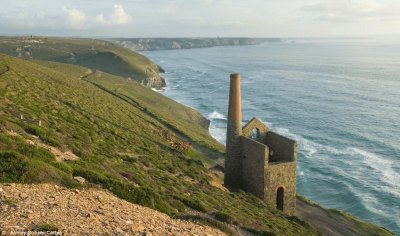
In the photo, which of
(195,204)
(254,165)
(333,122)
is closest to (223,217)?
(195,204)

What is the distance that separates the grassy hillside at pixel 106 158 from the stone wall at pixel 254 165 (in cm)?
179

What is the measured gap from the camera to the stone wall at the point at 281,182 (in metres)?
31.2

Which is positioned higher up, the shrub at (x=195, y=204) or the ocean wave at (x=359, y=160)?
the shrub at (x=195, y=204)

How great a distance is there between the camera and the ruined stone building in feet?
102

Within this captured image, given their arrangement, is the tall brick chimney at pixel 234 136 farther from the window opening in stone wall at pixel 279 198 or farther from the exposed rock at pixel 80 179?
the exposed rock at pixel 80 179

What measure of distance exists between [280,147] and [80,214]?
23565mm

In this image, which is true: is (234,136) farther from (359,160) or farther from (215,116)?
(215,116)

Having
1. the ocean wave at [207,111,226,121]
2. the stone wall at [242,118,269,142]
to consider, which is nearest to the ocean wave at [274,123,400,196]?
the ocean wave at [207,111,226,121]

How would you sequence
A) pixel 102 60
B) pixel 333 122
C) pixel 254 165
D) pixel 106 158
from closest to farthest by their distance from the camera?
pixel 106 158, pixel 254 165, pixel 333 122, pixel 102 60

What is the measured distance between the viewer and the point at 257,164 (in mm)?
31281

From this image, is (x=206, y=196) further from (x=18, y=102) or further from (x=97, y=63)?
(x=97, y=63)

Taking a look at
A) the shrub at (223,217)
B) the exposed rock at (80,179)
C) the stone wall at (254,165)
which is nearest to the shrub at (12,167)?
the exposed rock at (80,179)

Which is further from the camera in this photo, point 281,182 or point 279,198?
point 279,198

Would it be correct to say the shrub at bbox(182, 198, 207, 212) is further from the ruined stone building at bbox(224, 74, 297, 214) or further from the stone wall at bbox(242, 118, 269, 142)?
the stone wall at bbox(242, 118, 269, 142)
